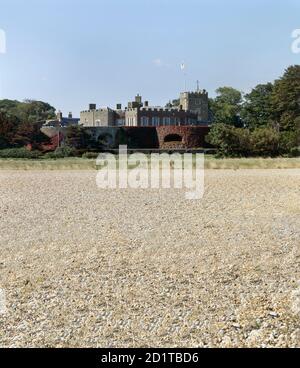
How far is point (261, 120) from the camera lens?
54000 mm

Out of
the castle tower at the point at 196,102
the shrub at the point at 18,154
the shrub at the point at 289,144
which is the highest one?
the castle tower at the point at 196,102

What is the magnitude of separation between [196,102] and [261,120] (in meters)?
14.0

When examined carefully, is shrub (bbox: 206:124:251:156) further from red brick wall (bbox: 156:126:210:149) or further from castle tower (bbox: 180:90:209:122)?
castle tower (bbox: 180:90:209:122)

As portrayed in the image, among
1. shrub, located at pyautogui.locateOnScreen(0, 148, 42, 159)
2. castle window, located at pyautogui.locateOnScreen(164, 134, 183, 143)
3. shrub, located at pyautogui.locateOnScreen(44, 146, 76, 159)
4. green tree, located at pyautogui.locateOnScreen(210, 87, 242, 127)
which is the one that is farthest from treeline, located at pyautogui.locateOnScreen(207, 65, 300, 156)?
shrub, located at pyautogui.locateOnScreen(0, 148, 42, 159)

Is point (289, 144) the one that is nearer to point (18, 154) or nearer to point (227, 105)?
point (18, 154)

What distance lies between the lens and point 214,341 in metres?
4.45

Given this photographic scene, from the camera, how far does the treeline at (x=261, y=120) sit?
3803cm

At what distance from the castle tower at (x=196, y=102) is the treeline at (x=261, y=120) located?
1.95 metres

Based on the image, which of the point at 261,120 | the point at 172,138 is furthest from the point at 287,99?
the point at 172,138

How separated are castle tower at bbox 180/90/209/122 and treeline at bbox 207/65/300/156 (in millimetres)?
1955

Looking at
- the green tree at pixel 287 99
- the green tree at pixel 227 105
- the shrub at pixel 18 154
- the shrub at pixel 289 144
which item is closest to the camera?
the shrub at pixel 289 144

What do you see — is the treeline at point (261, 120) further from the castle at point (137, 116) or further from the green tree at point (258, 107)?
the castle at point (137, 116)

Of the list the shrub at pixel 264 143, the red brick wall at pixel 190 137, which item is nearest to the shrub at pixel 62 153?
the red brick wall at pixel 190 137
